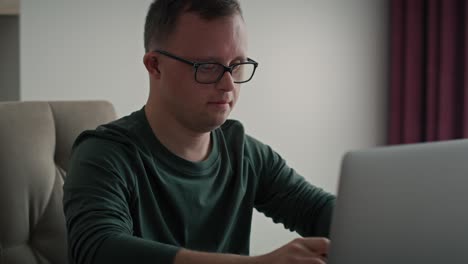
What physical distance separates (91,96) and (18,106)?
1208 mm

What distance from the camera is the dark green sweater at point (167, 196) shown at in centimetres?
117

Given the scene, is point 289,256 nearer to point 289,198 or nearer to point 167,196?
point 167,196

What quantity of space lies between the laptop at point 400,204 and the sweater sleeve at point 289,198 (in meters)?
0.69

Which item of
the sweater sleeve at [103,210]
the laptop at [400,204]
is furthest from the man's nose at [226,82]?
the laptop at [400,204]

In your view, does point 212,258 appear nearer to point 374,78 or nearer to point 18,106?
point 18,106

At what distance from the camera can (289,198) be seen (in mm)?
1593

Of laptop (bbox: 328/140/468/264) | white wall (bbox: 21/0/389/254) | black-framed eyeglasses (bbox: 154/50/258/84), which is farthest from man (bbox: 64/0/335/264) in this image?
white wall (bbox: 21/0/389/254)

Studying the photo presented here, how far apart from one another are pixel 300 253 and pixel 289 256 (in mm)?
18

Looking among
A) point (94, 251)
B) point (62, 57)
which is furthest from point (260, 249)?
point (94, 251)

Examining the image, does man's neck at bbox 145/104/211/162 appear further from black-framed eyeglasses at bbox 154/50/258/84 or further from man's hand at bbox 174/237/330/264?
man's hand at bbox 174/237/330/264

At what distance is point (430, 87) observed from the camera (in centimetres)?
317

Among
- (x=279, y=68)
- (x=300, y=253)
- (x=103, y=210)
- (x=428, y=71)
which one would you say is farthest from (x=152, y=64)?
(x=428, y=71)

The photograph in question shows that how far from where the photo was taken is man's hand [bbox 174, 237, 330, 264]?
3.22 ft

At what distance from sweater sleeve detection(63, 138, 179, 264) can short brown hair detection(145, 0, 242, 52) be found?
0.26 meters
